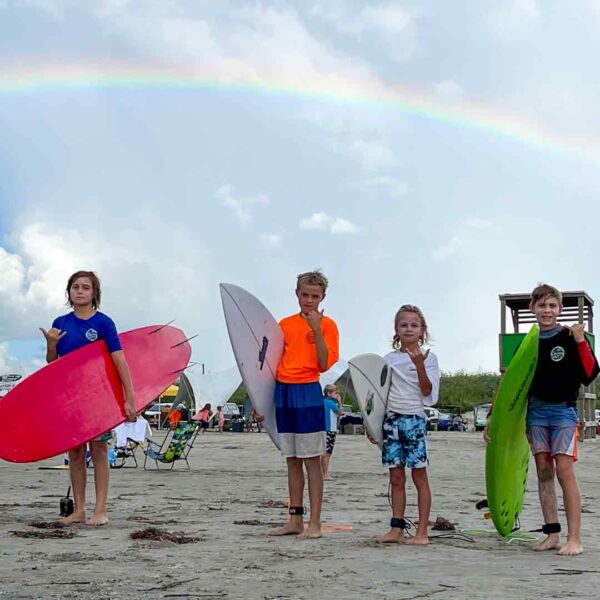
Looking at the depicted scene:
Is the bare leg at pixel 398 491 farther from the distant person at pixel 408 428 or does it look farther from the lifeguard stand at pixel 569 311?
the lifeguard stand at pixel 569 311

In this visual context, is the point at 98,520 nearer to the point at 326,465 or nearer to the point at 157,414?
the point at 326,465

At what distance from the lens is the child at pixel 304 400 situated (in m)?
5.77

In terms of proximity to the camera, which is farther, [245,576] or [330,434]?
[330,434]

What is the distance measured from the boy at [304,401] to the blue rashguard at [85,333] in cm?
129

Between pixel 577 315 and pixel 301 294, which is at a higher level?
pixel 577 315

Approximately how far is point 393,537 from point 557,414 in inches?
49.4

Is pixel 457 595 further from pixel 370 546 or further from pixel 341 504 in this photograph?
pixel 341 504

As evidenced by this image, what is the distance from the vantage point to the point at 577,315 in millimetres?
29375

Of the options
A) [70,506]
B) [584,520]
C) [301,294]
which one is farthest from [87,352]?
[584,520]

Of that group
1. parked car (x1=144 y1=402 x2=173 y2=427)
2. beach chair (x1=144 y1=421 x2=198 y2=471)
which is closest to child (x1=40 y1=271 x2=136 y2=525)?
beach chair (x1=144 y1=421 x2=198 y2=471)

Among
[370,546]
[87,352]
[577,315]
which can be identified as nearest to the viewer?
[370,546]

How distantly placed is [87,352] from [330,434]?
633cm

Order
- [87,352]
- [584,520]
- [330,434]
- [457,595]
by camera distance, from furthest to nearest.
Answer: [330,434]
[584,520]
[87,352]
[457,595]

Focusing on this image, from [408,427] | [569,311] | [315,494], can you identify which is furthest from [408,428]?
[569,311]
